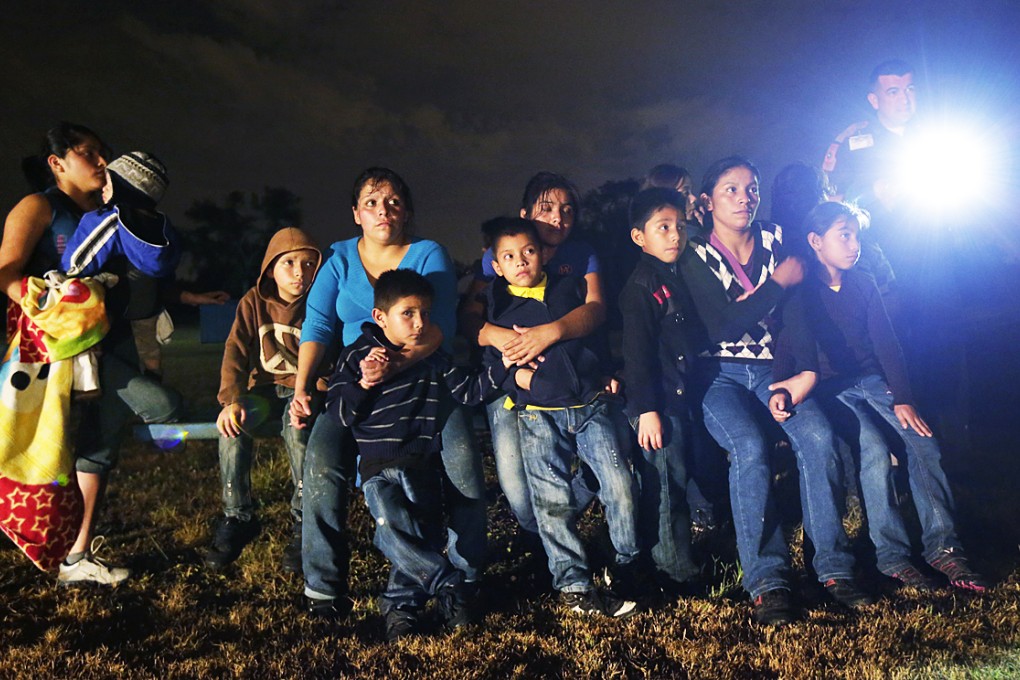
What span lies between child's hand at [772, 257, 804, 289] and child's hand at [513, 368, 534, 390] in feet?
4.41

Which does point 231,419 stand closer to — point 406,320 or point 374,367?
point 374,367

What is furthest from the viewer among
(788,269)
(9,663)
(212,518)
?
(212,518)

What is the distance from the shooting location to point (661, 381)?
11.2 feet

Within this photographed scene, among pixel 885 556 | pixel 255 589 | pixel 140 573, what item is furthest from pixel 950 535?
pixel 140 573

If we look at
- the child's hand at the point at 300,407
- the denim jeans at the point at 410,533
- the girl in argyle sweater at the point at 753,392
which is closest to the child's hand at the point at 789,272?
the girl in argyle sweater at the point at 753,392

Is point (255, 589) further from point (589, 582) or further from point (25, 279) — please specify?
point (25, 279)

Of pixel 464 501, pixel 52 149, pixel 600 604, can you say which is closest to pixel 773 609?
pixel 600 604

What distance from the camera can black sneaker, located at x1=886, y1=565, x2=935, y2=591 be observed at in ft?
10.4

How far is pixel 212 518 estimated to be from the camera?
14.2 ft

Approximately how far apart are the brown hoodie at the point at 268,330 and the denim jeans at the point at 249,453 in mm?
63

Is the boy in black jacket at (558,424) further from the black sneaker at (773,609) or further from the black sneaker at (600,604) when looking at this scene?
the black sneaker at (773,609)

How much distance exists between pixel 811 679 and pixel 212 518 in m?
3.46

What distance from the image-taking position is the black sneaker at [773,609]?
2895 mm

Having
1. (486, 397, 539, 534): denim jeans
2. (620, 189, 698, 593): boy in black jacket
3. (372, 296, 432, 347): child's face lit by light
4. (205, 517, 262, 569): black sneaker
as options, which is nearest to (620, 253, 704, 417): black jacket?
(620, 189, 698, 593): boy in black jacket
